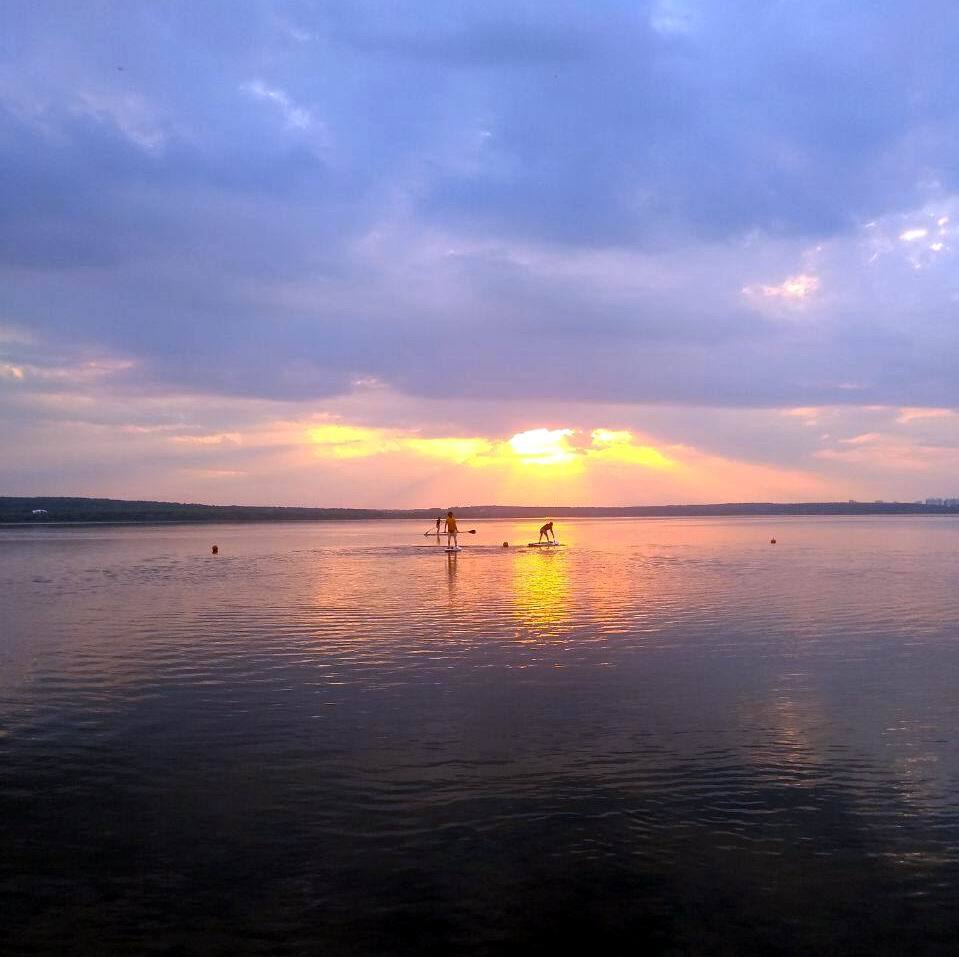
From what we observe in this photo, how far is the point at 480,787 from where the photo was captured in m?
9.32

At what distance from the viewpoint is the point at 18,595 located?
91.5 ft

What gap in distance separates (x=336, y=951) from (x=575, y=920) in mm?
1733

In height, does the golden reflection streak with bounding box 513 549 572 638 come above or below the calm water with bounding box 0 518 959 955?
above

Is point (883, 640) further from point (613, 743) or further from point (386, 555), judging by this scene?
point (386, 555)

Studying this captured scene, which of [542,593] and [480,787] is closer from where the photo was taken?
[480,787]

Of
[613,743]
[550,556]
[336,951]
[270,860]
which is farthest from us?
[550,556]

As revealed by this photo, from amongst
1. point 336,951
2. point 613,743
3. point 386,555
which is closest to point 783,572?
point 386,555

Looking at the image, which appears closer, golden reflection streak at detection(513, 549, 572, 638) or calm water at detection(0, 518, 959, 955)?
calm water at detection(0, 518, 959, 955)

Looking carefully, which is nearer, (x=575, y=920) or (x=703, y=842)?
(x=575, y=920)

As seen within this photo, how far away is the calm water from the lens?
21.9 feet

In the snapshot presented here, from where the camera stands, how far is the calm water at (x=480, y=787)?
667 centimetres

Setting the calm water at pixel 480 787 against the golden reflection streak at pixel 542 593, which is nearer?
the calm water at pixel 480 787

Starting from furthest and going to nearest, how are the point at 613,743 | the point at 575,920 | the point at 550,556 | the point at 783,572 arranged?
the point at 550,556, the point at 783,572, the point at 613,743, the point at 575,920

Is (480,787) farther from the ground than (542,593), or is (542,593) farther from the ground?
(542,593)
